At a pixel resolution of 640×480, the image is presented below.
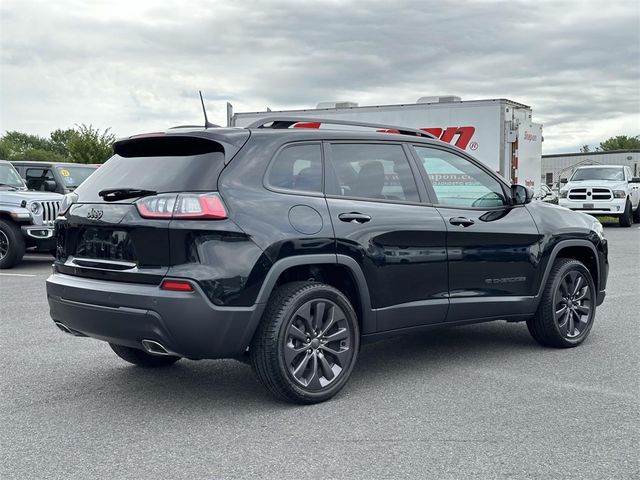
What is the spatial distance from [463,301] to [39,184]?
12266 millimetres

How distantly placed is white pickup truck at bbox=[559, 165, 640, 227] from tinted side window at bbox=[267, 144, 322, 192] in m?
19.7

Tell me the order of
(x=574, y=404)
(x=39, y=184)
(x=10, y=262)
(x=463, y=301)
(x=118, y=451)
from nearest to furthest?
(x=118, y=451)
(x=574, y=404)
(x=463, y=301)
(x=10, y=262)
(x=39, y=184)

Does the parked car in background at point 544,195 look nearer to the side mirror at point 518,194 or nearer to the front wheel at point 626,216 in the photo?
the front wheel at point 626,216

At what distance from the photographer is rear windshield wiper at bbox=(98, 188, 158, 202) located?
4621mm

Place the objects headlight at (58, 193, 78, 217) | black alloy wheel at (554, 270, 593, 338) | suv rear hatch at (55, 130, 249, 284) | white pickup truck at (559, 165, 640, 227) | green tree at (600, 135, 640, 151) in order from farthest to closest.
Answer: green tree at (600, 135, 640, 151) < white pickup truck at (559, 165, 640, 227) < black alloy wheel at (554, 270, 593, 338) < headlight at (58, 193, 78, 217) < suv rear hatch at (55, 130, 249, 284)

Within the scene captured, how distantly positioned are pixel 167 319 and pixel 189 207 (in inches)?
25.0

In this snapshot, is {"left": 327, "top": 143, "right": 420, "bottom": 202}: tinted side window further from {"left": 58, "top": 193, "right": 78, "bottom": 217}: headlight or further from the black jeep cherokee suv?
{"left": 58, "top": 193, "right": 78, "bottom": 217}: headlight

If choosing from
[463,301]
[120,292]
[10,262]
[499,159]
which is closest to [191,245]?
[120,292]

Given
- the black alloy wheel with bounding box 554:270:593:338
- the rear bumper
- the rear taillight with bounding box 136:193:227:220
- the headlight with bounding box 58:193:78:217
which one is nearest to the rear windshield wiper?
the rear taillight with bounding box 136:193:227:220

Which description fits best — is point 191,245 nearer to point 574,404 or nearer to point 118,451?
point 118,451

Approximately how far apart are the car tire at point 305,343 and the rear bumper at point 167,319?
0.13 meters

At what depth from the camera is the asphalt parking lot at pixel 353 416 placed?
12.4 ft

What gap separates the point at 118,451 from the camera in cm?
400

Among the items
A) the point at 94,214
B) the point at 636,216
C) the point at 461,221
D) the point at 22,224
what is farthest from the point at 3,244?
the point at 636,216
